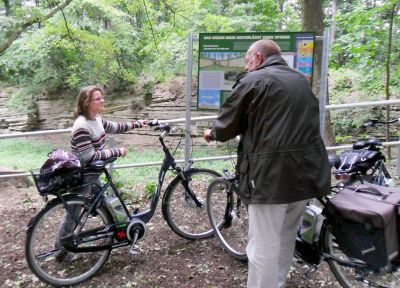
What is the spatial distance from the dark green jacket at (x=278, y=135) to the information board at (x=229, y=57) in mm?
1408

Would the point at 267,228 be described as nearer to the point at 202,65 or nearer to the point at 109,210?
the point at 109,210

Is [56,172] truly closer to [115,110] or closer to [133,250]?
[133,250]

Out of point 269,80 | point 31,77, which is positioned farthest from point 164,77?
point 269,80

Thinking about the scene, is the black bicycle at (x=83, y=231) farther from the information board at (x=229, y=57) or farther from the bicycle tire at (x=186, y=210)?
the information board at (x=229, y=57)

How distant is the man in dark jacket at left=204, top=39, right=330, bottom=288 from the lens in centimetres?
234

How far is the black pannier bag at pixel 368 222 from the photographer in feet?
7.48

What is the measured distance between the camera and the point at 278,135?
2328 mm

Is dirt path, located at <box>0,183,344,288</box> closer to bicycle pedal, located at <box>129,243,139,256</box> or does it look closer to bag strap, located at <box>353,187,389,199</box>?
bicycle pedal, located at <box>129,243,139,256</box>

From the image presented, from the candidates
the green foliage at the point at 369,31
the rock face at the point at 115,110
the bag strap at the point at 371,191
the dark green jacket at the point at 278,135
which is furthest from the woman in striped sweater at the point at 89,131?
the rock face at the point at 115,110

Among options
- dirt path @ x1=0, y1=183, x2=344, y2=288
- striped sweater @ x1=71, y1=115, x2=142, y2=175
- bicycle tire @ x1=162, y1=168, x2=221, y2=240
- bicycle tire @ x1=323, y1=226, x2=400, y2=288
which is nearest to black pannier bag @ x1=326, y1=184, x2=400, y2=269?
bicycle tire @ x1=323, y1=226, x2=400, y2=288

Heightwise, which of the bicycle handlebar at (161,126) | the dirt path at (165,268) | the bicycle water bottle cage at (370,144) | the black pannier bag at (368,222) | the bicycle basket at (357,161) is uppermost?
the bicycle handlebar at (161,126)

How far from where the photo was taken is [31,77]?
16516mm

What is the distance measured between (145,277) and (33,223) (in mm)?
1040

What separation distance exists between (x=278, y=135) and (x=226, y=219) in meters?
1.55
